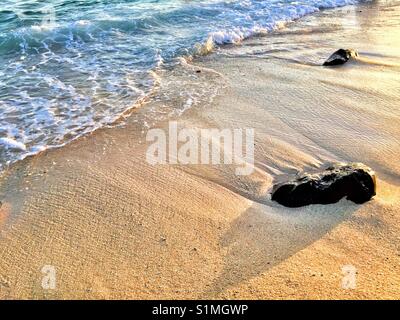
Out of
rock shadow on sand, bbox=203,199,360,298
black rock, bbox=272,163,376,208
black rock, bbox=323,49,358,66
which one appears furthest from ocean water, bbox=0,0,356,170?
black rock, bbox=272,163,376,208

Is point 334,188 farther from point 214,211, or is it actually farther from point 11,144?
point 11,144

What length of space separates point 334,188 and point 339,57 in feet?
13.0

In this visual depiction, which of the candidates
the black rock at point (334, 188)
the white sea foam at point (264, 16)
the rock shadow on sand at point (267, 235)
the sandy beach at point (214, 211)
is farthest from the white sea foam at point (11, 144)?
the white sea foam at point (264, 16)

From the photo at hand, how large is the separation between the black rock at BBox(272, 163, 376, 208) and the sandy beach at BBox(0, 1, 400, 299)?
8 cm

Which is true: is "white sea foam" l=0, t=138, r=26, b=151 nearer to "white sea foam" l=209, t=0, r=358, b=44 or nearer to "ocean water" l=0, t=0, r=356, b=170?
"ocean water" l=0, t=0, r=356, b=170

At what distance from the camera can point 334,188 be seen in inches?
147

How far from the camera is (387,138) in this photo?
15.9 feet

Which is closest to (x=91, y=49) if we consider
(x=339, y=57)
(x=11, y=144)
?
(x=11, y=144)

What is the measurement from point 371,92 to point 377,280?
3.57 metres

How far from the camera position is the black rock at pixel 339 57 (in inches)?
278

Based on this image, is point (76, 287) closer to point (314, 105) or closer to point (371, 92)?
point (314, 105)

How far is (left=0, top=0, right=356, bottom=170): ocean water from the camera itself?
5535 mm

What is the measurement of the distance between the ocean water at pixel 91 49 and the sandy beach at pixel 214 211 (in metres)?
0.50

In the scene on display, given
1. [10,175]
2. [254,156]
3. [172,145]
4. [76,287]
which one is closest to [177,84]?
[172,145]
